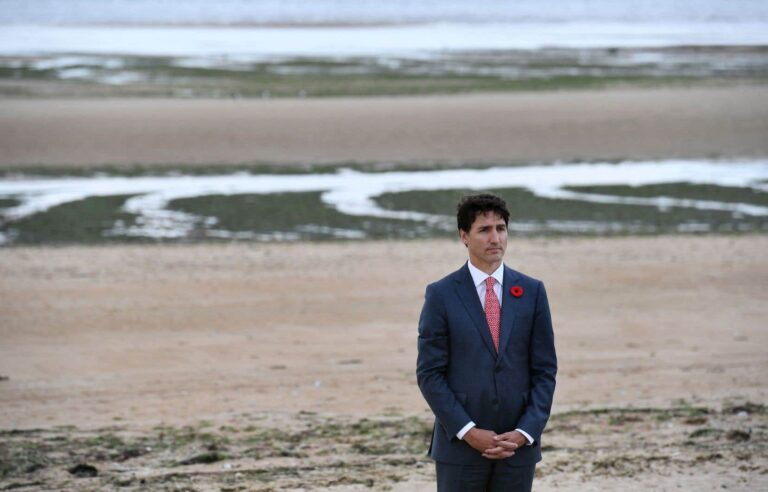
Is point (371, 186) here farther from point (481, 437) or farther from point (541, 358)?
point (481, 437)

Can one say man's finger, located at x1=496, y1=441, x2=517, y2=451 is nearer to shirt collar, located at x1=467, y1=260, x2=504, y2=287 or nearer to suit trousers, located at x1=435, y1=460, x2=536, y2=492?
suit trousers, located at x1=435, y1=460, x2=536, y2=492

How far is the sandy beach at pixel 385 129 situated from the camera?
25.5 meters

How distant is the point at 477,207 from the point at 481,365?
0.61 meters

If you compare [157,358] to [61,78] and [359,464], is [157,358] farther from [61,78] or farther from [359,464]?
[61,78]

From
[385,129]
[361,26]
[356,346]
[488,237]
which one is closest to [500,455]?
[488,237]

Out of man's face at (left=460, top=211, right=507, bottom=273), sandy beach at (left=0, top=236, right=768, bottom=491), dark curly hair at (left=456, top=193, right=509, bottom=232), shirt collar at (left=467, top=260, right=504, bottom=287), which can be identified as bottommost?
sandy beach at (left=0, top=236, right=768, bottom=491)

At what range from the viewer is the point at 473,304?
4.76m

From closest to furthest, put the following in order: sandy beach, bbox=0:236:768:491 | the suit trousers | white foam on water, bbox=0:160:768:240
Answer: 1. the suit trousers
2. sandy beach, bbox=0:236:768:491
3. white foam on water, bbox=0:160:768:240

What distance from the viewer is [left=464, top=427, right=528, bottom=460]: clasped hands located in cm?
466

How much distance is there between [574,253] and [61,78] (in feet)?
76.9

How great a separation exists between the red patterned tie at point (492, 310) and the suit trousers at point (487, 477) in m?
0.47

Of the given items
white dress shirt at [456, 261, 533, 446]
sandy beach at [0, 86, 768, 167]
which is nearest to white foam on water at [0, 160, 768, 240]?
sandy beach at [0, 86, 768, 167]

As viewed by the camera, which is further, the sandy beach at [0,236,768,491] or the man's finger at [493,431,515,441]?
the sandy beach at [0,236,768,491]

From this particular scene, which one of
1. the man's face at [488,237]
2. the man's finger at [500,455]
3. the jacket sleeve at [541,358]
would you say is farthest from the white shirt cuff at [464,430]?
the man's face at [488,237]
